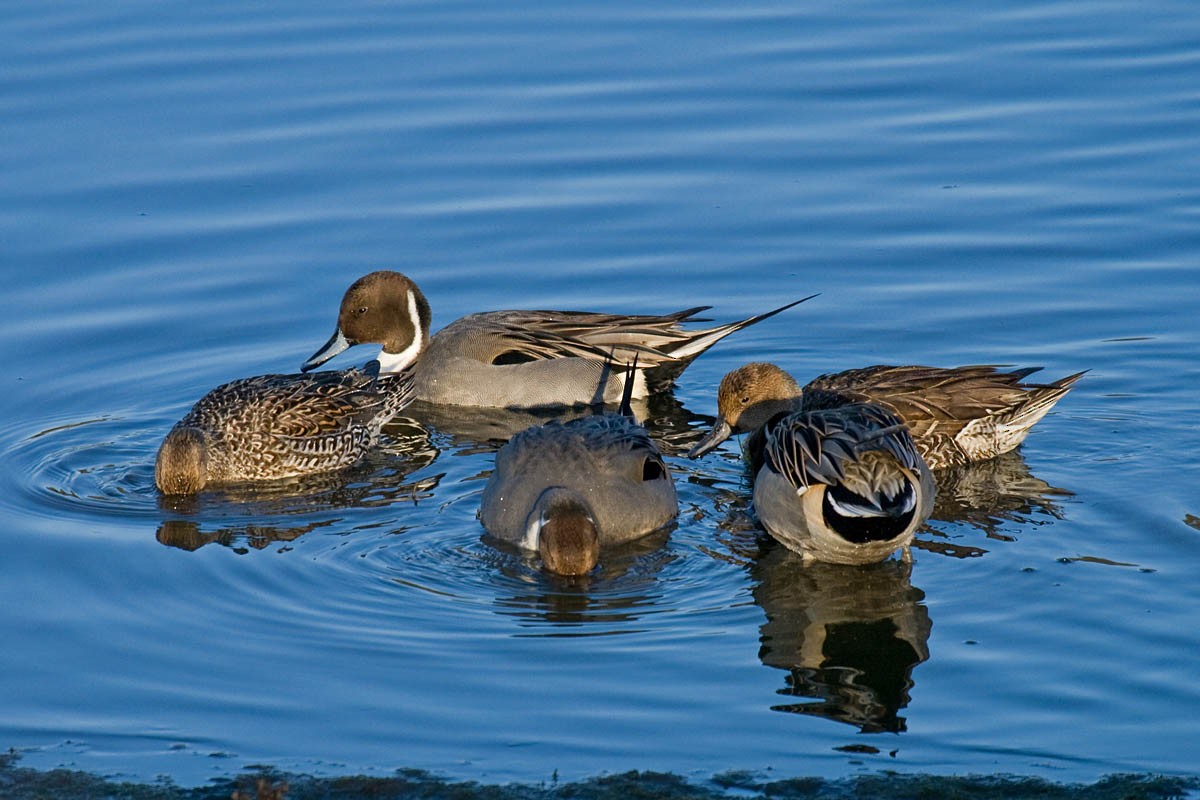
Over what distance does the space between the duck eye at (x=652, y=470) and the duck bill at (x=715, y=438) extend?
0.87m

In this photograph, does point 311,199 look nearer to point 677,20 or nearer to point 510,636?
point 677,20

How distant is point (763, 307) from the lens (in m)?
12.1

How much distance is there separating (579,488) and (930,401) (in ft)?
7.24

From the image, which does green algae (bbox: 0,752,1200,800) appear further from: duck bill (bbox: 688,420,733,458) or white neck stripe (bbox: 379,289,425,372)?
white neck stripe (bbox: 379,289,425,372)

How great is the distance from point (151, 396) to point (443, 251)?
2.78 metres

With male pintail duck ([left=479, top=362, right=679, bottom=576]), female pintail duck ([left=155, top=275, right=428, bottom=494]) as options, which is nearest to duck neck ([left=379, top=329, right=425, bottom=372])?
female pintail duck ([left=155, top=275, right=428, bottom=494])

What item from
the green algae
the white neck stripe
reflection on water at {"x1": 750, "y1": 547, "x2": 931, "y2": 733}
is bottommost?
the green algae

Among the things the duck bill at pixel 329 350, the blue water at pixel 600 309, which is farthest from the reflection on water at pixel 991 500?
the duck bill at pixel 329 350

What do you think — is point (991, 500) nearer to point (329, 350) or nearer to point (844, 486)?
point (844, 486)

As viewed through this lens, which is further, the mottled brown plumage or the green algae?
the mottled brown plumage

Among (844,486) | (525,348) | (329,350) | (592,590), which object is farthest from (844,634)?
(329,350)

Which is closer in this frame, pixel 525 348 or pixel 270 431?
pixel 270 431

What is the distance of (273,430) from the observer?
1018cm

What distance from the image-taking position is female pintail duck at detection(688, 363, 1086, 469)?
9.91 metres
